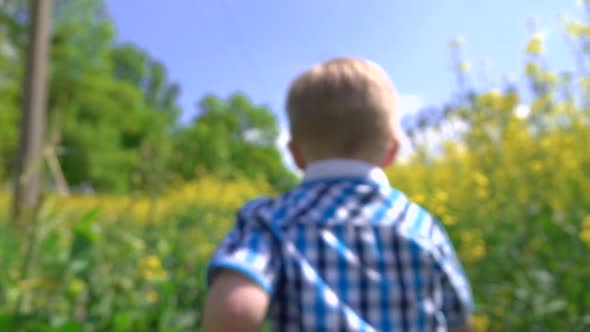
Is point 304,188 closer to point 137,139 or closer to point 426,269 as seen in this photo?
point 426,269

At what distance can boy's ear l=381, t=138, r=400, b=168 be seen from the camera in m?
1.11

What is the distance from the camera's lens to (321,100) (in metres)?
1.04

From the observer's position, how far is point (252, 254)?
3.16 feet

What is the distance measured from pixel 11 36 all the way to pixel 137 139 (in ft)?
22.0

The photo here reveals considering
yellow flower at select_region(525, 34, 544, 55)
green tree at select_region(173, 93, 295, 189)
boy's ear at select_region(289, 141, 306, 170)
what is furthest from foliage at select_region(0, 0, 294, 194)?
boy's ear at select_region(289, 141, 306, 170)

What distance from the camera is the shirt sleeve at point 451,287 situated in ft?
3.48

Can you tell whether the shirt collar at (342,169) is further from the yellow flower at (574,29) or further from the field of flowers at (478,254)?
the yellow flower at (574,29)

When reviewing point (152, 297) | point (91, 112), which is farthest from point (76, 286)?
point (91, 112)

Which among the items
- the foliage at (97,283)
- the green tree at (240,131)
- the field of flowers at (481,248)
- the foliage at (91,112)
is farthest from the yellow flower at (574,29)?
the green tree at (240,131)

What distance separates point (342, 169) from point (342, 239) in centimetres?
12

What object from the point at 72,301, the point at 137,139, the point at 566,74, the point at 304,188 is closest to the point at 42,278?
the point at 72,301

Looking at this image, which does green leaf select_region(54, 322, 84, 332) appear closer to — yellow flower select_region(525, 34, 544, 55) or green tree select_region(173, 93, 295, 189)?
yellow flower select_region(525, 34, 544, 55)

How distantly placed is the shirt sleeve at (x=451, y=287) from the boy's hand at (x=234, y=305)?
321mm

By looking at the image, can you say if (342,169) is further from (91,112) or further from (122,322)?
(91,112)
